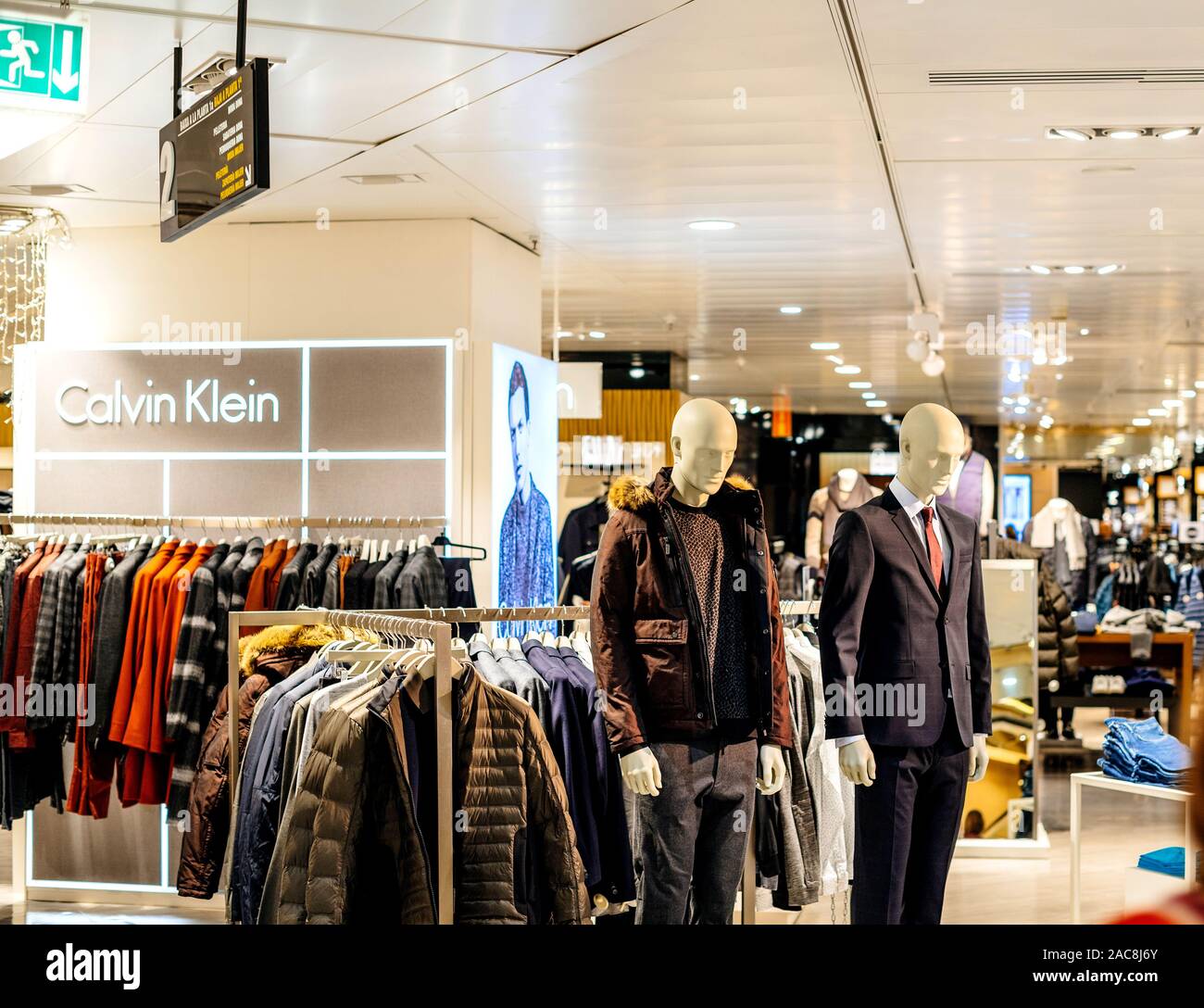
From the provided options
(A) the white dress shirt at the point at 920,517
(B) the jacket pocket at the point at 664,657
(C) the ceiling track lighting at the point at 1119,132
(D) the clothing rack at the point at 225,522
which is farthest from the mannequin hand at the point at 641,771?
(C) the ceiling track lighting at the point at 1119,132

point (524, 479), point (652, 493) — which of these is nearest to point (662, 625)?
point (652, 493)

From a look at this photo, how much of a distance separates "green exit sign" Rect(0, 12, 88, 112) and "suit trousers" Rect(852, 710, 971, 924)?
2675mm

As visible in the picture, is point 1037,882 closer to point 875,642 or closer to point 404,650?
point 875,642

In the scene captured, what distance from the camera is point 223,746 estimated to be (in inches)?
157

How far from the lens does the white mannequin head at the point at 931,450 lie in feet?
11.6

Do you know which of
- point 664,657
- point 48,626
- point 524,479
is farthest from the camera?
point 524,479

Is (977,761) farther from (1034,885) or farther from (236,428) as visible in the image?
(236,428)

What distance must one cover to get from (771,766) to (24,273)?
4847 mm

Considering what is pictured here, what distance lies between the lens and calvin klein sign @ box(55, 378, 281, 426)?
6.35 meters

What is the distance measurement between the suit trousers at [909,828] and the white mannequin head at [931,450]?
597 mm

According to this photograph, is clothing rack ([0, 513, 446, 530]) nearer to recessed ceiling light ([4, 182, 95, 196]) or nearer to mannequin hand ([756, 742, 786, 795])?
recessed ceiling light ([4, 182, 95, 196])

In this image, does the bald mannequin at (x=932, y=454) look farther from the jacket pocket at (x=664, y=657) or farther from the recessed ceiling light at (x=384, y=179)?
the recessed ceiling light at (x=384, y=179)

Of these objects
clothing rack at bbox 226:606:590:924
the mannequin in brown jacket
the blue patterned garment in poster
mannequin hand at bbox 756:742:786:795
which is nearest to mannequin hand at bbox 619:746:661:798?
the mannequin in brown jacket

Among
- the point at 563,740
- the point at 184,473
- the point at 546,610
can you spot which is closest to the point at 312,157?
the point at 184,473
